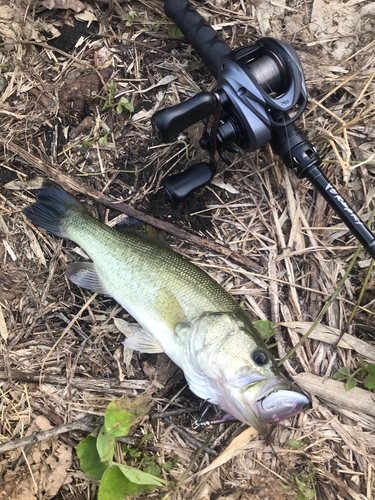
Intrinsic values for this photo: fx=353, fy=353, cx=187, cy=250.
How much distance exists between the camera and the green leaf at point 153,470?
2.72 meters

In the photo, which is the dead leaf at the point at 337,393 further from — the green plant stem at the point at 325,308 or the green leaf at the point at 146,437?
the green leaf at the point at 146,437

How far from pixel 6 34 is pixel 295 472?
14.7ft

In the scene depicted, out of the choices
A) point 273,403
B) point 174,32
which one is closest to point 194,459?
point 273,403

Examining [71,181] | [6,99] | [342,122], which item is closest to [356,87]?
[342,122]

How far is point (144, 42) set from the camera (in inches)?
127

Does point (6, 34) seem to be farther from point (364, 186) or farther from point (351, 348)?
point (351, 348)

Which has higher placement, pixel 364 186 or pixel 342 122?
pixel 342 122

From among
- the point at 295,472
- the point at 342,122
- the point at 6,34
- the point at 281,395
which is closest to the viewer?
the point at 281,395

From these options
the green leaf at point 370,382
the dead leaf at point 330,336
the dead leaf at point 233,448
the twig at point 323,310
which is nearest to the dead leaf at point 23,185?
the dead leaf at point 330,336

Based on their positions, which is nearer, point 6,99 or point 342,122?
point 342,122

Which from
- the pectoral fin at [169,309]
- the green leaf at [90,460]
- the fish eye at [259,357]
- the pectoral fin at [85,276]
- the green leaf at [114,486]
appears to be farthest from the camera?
the pectoral fin at [85,276]

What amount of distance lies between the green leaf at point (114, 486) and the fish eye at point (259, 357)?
1264mm

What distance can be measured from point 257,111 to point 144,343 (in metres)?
1.88

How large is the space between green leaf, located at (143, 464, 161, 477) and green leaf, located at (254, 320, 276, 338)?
1.32 metres
